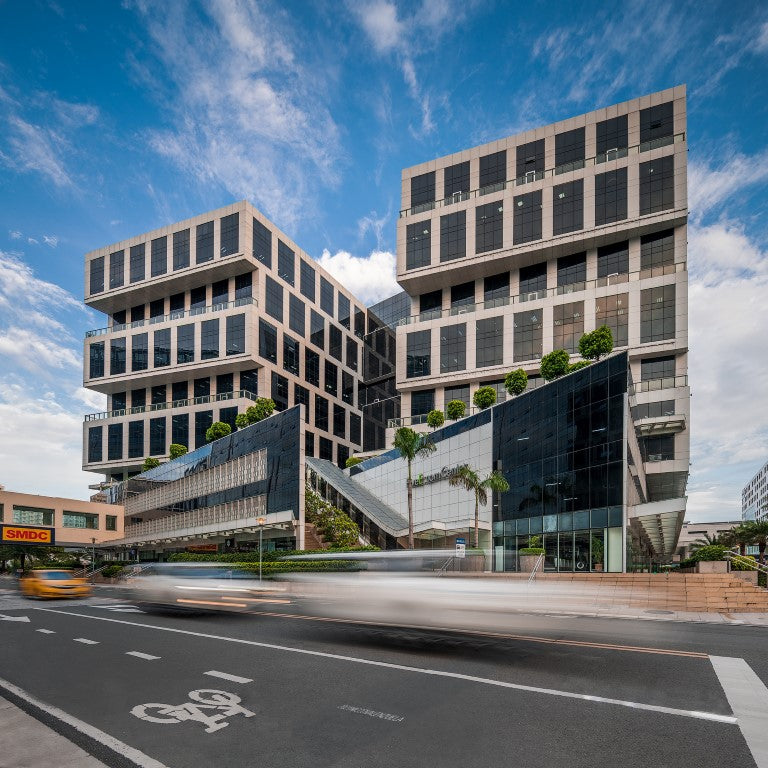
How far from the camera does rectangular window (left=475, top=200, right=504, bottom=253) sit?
61.7m

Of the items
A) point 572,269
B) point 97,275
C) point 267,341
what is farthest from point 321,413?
point 572,269

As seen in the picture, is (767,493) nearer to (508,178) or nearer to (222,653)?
(508,178)

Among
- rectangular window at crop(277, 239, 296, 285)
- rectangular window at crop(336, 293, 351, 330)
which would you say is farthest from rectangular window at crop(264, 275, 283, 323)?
rectangular window at crop(336, 293, 351, 330)

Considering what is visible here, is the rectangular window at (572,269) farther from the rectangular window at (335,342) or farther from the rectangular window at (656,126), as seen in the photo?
the rectangular window at (335,342)

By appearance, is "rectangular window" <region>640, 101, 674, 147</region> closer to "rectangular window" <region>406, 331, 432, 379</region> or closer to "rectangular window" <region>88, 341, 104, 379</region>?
"rectangular window" <region>406, 331, 432, 379</region>

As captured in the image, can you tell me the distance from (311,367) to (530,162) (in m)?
42.1

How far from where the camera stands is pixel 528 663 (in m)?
10.3

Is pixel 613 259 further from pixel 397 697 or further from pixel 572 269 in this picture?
pixel 397 697

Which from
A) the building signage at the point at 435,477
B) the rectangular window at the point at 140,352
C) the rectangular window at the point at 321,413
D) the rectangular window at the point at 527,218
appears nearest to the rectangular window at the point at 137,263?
the rectangular window at the point at 140,352

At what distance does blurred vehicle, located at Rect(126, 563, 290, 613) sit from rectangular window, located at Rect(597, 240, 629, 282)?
48.8 metres

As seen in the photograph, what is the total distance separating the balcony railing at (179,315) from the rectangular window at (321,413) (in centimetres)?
1869

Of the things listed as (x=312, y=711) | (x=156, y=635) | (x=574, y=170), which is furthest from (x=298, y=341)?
(x=312, y=711)

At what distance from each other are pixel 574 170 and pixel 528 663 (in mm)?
57540

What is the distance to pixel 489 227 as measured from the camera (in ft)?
204
